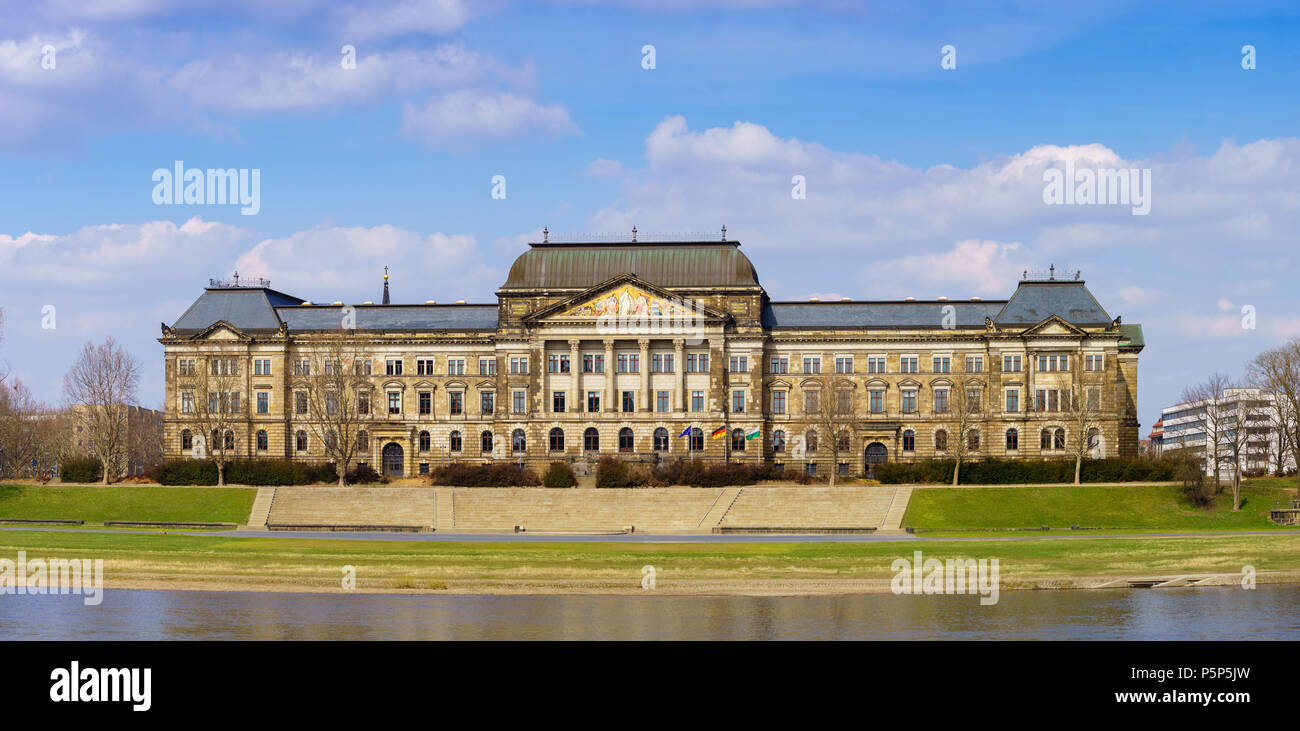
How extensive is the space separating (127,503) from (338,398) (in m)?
21.2

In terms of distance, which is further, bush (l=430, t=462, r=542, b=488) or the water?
bush (l=430, t=462, r=542, b=488)

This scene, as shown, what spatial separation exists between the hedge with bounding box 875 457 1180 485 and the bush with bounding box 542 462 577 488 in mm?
24661

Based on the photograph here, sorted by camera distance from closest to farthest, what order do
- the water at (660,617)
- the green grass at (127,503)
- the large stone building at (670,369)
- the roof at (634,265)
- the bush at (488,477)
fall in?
the water at (660,617) → the green grass at (127,503) → the bush at (488,477) → the large stone building at (670,369) → the roof at (634,265)

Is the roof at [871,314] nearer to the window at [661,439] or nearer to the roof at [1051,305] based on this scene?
the roof at [1051,305]

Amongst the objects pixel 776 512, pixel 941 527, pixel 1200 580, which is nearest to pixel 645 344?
pixel 776 512

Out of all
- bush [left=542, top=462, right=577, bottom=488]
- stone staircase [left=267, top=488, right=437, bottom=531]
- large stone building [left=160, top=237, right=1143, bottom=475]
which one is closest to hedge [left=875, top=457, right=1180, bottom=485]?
large stone building [left=160, top=237, right=1143, bottom=475]

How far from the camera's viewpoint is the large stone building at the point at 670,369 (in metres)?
123

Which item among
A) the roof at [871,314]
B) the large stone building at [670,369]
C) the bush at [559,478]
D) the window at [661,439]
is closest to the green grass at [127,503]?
the large stone building at [670,369]

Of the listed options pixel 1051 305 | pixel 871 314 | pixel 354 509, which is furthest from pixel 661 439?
pixel 1051 305

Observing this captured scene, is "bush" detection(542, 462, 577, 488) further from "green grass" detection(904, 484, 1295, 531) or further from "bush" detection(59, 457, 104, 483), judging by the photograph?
"bush" detection(59, 457, 104, 483)

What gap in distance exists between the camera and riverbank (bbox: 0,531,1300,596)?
56906 mm

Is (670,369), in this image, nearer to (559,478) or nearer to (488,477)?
(559,478)

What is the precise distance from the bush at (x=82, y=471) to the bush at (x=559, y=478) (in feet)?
117
